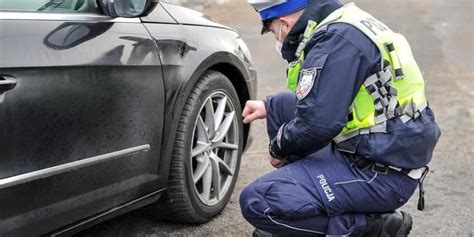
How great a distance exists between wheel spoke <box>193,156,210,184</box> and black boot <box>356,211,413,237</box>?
1027 mm

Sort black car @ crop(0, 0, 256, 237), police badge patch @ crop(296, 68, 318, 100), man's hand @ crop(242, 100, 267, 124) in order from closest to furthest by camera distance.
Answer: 1. black car @ crop(0, 0, 256, 237)
2. police badge patch @ crop(296, 68, 318, 100)
3. man's hand @ crop(242, 100, 267, 124)

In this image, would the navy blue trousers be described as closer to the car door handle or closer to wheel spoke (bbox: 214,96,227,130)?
wheel spoke (bbox: 214,96,227,130)

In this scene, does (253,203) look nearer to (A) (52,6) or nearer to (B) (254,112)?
(B) (254,112)

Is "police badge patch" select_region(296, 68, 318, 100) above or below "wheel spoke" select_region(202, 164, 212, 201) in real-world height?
above

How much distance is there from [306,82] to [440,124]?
3490mm

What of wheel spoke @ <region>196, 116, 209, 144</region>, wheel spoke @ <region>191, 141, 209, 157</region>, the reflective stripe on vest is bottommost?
wheel spoke @ <region>191, 141, 209, 157</region>

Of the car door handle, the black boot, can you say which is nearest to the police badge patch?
the black boot

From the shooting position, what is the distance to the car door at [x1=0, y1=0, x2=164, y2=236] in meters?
2.41

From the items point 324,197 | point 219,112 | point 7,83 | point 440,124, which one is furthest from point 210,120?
point 440,124

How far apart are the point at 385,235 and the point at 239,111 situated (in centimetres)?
137

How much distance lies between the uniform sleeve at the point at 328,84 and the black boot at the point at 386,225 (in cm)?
48

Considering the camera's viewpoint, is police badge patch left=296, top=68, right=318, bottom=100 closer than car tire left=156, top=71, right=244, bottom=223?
Yes

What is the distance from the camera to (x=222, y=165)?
3.80 m

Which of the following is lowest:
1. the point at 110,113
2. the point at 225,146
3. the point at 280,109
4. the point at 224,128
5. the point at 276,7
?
the point at 225,146
